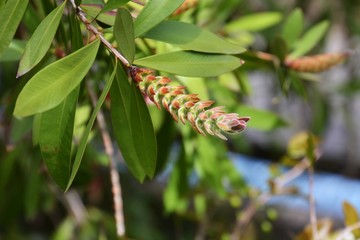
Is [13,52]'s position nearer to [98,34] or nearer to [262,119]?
[98,34]

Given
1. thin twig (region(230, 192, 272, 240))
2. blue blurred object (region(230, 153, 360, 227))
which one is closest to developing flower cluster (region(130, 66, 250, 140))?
thin twig (region(230, 192, 272, 240))

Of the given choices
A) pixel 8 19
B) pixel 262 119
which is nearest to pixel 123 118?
pixel 8 19

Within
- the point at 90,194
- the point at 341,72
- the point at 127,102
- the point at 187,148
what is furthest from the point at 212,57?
the point at 341,72

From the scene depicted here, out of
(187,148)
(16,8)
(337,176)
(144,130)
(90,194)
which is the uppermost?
(16,8)

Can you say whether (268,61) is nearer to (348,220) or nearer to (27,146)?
(348,220)

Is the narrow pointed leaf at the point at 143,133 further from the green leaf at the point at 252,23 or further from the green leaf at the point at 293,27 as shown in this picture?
the green leaf at the point at 252,23

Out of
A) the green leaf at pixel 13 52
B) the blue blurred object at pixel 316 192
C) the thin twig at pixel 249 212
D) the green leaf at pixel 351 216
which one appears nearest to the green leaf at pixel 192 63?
the green leaf at pixel 13 52
